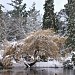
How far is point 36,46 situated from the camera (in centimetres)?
3562

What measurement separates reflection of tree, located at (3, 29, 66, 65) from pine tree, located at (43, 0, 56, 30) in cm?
1325

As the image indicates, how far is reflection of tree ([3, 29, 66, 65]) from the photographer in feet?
115

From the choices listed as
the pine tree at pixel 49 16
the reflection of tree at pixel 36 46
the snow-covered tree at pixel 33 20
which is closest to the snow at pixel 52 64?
the reflection of tree at pixel 36 46

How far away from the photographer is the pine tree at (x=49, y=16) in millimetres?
49781

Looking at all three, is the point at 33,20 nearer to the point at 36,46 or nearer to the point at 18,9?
the point at 18,9

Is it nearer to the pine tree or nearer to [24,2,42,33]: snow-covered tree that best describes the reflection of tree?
the pine tree

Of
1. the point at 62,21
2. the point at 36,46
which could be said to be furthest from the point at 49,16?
the point at 36,46

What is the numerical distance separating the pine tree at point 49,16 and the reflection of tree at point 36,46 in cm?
1325

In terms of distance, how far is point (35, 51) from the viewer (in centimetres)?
3591

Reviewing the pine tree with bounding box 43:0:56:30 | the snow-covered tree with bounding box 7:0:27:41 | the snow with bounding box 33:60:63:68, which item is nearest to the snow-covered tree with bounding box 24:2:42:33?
the snow-covered tree with bounding box 7:0:27:41

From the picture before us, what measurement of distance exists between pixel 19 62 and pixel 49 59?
4889 millimetres

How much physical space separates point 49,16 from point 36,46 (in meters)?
15.8

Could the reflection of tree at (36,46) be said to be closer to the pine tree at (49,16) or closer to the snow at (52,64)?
the snow at (52,64)

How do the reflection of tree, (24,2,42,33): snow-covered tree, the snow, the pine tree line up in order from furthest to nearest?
1. (24,2,42,33): snow-covered tree
2. the pine tree
3. the snow
4. the reflection of tree
